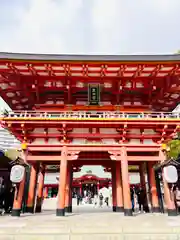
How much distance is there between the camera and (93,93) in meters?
12.9

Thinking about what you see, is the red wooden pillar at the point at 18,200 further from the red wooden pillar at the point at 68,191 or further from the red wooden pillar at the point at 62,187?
the red wooden pillar at the point at 68,191

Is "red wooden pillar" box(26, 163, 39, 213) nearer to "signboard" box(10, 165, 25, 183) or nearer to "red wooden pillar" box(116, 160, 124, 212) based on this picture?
"signboard" box(10, 165, 25, 183)

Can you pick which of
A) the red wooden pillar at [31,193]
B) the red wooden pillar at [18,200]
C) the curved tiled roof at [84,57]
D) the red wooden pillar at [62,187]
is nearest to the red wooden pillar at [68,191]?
the red wooden pillar at [31,193]

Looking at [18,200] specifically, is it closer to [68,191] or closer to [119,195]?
[68,191]

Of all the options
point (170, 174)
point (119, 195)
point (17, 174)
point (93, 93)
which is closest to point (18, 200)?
point (17, 174)

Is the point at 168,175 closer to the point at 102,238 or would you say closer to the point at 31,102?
the point at 102,238

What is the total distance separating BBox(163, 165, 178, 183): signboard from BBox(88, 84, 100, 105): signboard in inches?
226

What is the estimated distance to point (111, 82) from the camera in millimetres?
13102

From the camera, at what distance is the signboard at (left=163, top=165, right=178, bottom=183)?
1087 cm

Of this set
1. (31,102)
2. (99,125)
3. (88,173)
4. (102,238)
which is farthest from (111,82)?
(88,173)

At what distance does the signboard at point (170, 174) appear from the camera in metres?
10.9

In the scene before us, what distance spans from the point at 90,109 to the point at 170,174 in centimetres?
621

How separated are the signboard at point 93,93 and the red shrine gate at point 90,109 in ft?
0.21

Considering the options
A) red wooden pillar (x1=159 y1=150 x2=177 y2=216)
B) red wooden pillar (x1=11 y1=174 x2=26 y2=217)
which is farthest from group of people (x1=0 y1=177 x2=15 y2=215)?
red wooden pillar (x1=159 y1=150 x2=177 y2=216)
